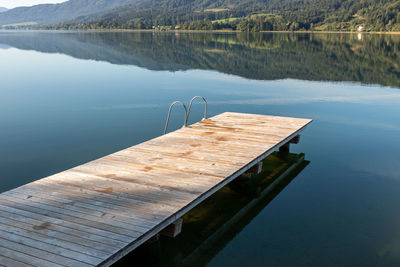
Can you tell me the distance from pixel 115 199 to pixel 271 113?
37.6 ft

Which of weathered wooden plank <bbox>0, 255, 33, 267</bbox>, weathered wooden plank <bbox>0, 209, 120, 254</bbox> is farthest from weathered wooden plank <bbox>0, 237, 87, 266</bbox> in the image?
weathered wooden plank <bbox>0, 209, 120, 254</bbox>

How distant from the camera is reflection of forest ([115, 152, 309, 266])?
581cm

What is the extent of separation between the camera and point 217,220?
7090 millimetres

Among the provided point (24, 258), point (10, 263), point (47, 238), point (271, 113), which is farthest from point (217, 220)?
point (271, 113)

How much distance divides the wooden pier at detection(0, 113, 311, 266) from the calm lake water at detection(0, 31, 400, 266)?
882 millimetres

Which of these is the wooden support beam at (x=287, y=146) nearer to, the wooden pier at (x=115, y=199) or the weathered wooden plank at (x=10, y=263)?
the wooden pier at (x=115, y=199)

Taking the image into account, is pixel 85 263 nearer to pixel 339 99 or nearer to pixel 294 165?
pixel 294 165

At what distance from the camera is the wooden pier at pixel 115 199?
4.38m

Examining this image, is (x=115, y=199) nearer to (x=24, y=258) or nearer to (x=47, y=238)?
(x=47, y=238)

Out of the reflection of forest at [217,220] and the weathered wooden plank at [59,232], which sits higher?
the weathered wooden plank at [59,232]

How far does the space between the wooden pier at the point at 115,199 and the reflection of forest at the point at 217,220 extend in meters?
0.67

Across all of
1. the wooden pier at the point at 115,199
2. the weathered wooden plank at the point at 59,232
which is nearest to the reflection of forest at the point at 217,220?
the wooden pier at the point at 115,199

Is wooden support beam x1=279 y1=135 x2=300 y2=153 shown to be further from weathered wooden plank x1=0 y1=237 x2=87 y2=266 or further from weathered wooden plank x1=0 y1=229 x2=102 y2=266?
weathered wooden plank x1=0 y1=237 x2=87 y2=266

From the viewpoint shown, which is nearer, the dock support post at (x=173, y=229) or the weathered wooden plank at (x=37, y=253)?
the weathered wooden plank at (x=37, y=253)
